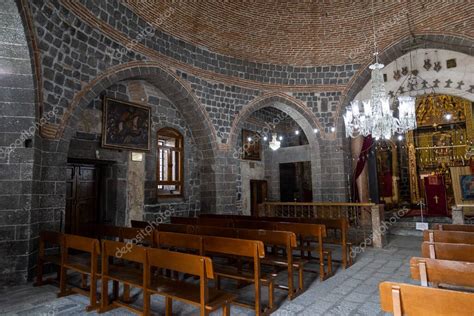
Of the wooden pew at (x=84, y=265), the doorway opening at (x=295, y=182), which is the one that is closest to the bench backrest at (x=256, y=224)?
the wooden pew at (x=84, y=265)

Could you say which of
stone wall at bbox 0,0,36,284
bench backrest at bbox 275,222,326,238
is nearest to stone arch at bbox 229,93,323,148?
bench backrest at bbox 275,222,326,238

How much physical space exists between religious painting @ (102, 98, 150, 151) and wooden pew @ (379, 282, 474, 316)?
5.94 metres

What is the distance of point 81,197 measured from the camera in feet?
20.3

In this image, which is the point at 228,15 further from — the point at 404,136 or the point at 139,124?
the point at 404,136

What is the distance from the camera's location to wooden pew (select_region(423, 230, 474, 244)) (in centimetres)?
322

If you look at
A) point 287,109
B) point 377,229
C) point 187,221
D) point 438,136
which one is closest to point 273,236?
point 187,221

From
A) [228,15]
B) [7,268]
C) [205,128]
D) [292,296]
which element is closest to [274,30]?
[228,15]

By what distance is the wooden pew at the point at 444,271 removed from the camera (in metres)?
2.04

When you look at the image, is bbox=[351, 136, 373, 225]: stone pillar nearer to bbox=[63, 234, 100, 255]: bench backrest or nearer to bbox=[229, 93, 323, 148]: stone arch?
bbox=[229, 93, 323, 148]: stone arch

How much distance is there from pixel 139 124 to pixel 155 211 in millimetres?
2125

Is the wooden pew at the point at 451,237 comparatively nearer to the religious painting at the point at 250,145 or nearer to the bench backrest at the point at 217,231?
the bench backrest at the point at 217,231

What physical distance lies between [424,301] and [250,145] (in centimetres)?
935

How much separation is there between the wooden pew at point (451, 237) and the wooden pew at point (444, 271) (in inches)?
49.5

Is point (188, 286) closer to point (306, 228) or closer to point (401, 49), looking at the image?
point (306, 228)
